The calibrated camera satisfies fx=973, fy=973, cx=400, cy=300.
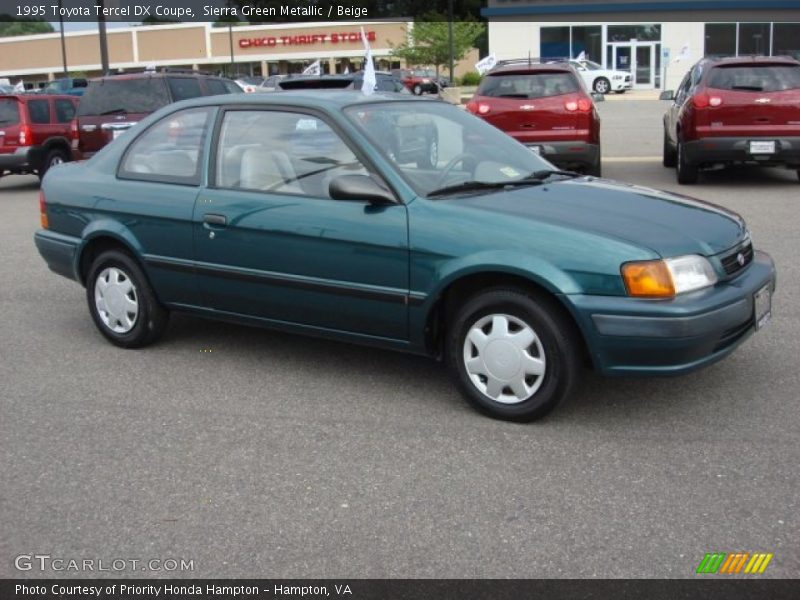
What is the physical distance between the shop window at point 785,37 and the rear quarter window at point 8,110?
37780 mm

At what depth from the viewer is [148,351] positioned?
6.08 metres

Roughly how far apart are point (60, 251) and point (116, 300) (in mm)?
609

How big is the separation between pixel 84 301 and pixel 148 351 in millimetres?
1718

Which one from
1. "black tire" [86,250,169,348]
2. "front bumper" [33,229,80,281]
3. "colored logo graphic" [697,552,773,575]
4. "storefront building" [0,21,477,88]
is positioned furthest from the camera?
"storefront building" [0,21,477,88]

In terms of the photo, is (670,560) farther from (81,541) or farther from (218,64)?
(218,64)

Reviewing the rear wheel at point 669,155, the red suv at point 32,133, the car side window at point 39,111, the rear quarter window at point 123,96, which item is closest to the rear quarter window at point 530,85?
the rear wheel at point 669,155

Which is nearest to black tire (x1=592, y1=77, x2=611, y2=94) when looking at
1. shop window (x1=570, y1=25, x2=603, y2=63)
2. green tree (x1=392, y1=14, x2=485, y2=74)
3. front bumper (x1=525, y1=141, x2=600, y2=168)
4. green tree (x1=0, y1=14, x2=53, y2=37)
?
shop window (x1=570, y1=25, x2=603, y2=63)

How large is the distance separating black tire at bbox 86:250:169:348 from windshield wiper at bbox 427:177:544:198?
2.02 meters

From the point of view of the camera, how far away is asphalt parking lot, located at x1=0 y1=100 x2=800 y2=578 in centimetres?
348

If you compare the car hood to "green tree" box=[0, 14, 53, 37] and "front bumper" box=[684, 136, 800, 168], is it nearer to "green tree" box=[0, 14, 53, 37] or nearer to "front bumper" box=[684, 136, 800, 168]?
"front bumper" box=[684, 136, 800, 168]

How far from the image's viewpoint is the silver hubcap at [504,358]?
450 centimetres

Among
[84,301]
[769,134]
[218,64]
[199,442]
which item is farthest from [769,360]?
[218,64]

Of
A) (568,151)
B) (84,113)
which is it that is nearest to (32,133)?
(84,113)

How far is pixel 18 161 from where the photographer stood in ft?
51.0
